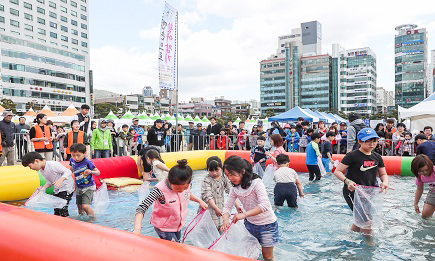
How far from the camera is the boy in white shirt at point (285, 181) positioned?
612 cm

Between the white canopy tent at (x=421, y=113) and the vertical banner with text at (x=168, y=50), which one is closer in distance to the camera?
the vertical banner with text at (x=168, y=50)

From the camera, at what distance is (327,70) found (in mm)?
96312

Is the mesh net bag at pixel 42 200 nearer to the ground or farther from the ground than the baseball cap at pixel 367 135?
nearer to the ground

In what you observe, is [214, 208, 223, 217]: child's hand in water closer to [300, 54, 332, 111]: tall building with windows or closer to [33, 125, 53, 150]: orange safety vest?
[33, 125, 53, 150]: orange safety vest

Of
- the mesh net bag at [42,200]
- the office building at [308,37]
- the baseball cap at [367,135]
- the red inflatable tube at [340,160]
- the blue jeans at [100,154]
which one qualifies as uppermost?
the office building at [308,37]

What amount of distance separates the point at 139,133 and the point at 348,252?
10161mm

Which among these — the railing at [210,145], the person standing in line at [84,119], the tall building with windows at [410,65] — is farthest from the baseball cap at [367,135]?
the tall building with windows at [410,65]

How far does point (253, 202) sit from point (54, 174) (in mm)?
3330

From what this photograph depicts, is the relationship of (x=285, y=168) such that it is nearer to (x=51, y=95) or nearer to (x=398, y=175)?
(x=398, y=175)

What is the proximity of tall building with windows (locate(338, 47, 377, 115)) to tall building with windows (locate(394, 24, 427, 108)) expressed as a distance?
6582mm

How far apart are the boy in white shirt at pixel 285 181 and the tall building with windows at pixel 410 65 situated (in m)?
96.2

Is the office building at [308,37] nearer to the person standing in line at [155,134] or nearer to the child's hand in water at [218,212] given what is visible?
the person standing in line at [155,134]

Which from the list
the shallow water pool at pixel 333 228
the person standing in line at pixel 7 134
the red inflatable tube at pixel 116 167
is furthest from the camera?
the person standing in line at pixel 7 134

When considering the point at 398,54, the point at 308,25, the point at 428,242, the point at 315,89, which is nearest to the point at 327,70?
the point at 315,89
